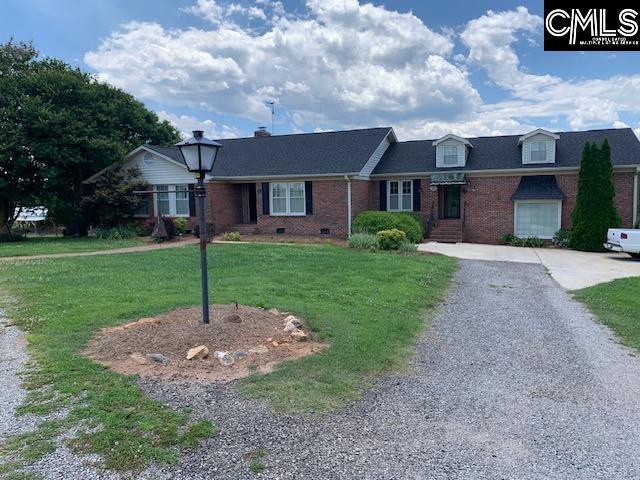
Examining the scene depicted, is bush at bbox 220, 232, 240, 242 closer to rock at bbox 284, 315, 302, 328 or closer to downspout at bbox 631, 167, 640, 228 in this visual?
rock at bbox 284, 315, 302, 328

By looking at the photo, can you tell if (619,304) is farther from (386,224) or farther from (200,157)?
(386,224)

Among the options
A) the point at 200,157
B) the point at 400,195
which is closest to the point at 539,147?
the point at 400,195

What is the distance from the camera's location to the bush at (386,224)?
60.6 ft

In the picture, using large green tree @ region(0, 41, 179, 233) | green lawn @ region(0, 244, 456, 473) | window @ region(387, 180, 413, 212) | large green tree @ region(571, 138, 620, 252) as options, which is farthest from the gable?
large green tree @ region(571, 138, 620, 252)

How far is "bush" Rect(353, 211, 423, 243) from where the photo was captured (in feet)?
60.6

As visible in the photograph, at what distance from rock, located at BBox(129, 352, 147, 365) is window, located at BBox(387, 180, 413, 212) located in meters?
17.8

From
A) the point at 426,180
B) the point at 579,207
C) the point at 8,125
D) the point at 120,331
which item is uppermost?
the point at 8,125

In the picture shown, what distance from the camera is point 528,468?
10.7 feet

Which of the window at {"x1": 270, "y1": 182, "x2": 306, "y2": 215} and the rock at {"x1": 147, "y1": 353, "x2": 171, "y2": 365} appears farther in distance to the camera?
the window at {"x1": 270, "y1": 182, "x2": 306, "y2": 215}

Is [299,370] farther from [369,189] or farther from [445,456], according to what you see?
[369,189]

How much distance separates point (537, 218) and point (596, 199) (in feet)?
8.82

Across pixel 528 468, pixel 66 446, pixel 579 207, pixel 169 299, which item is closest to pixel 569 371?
pixel 528 468

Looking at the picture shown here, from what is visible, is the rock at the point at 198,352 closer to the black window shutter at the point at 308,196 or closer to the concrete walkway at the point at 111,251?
the concrete walkway at the point at 111,251

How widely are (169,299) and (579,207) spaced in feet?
51.5
